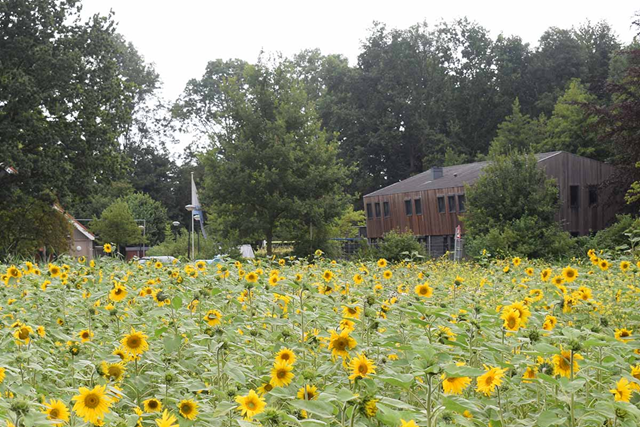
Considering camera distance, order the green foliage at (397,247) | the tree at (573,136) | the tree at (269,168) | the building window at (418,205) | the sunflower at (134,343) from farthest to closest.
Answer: the tree at (573,136), the building window at (418,205), the tree at (269,168), the green foliage at (397,247), the sunflower at (134,343)

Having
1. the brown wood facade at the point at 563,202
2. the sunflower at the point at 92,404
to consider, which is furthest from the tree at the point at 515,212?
the sunflower at the point at 92,404

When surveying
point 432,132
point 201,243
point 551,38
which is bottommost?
point 201,243

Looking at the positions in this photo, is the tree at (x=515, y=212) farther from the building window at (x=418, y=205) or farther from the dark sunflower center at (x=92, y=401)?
the dark sunflower center at (x=92, y=401)

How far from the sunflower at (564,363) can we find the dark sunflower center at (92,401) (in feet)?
6.30

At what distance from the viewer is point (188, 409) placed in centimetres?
305

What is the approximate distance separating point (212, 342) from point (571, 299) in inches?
101

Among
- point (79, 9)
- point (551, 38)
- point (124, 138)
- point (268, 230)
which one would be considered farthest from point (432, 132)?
point (79, 9)

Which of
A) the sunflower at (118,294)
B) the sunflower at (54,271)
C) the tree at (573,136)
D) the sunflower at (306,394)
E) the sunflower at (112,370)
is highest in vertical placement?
the tree at (573,136)

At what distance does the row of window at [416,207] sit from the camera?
41.4 m

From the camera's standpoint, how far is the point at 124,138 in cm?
6297

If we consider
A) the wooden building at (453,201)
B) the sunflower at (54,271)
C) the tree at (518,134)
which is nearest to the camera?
the sunflower at (54,271)

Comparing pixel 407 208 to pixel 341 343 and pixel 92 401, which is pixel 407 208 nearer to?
pixel 341 343

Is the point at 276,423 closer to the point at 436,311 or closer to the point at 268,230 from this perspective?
the point at 436,311

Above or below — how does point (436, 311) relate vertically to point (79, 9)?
below
